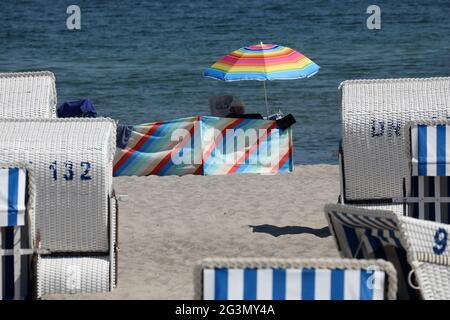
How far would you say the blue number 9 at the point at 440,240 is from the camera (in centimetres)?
713

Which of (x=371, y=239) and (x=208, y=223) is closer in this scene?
(x=371, y=239)

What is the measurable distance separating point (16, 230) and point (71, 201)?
5.02 feet

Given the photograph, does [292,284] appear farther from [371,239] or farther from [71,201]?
[71,201]

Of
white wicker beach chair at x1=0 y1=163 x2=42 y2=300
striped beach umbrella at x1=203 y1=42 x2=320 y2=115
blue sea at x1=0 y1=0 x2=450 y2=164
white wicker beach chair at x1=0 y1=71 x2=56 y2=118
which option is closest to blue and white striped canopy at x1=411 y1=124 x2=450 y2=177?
white wicker beach chair at x1=0 y1=163 x2=42 y2=300

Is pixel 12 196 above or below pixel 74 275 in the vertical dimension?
above

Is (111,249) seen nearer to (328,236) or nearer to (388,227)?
Result: (328,236)

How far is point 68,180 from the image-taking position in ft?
34.1

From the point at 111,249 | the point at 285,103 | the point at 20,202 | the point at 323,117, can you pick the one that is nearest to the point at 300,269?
the point at 20,202


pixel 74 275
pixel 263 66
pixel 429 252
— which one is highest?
pixel 263 66

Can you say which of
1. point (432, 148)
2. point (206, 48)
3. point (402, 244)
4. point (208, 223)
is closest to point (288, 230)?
point (208, 223)

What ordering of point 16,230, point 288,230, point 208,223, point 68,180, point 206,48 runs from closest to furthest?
1. point 16,230
2. point 68,180
3. point 288,230
4. point 208,223
5. point 206,48

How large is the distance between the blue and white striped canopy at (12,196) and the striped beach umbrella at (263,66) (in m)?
7.65

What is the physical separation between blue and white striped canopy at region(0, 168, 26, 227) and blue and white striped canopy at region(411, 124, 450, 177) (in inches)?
129

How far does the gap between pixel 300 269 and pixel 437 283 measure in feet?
3.99
